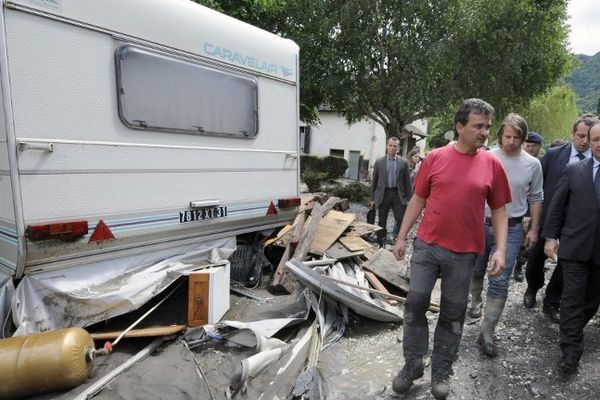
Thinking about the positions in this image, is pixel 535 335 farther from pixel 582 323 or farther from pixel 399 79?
pixel 399 79

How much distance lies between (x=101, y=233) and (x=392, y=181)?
483cm

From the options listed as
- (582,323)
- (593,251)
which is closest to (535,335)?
(582,323)

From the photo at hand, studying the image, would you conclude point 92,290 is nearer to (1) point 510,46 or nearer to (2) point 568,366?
(2) point 568,366

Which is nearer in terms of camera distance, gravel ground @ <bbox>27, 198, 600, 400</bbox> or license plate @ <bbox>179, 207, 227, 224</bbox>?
gravel ground @ <bbox>27, 198, 600, 400</bbox>

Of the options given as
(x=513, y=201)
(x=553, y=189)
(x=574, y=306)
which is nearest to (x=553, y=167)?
(x=553, y=189)

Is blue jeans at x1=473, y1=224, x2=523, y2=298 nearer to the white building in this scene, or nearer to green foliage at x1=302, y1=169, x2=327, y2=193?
green foliage at x1=302, y1=169, x2=327, y2=193

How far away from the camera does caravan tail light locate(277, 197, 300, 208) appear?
5188 millimetres

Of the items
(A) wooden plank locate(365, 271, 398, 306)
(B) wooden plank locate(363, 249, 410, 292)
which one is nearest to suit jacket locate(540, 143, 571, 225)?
(B) wooden plank locate(363, 249, 410, 292)

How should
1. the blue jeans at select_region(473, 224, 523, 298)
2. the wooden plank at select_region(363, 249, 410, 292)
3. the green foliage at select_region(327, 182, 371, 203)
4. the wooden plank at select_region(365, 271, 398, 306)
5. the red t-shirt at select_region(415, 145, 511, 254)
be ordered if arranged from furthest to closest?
the green foliage at select_region(327, 182, 371, 203) → the wooden plank at select_region(363, 249, 410, 292) → the wooden plank at select_region(365, 271, 398, 306) → the blue jeans at select_region(473, 224, 523, 298) → the red t-shirt at select_region(415, 145, 511, 254)

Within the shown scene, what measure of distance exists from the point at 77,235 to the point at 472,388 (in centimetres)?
314

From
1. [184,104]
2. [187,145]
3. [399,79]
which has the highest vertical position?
[399,79]

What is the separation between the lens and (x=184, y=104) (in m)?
3.98

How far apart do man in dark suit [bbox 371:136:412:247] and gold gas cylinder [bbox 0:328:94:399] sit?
5215 millimetres

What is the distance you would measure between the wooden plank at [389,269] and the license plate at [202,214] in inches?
73.0
